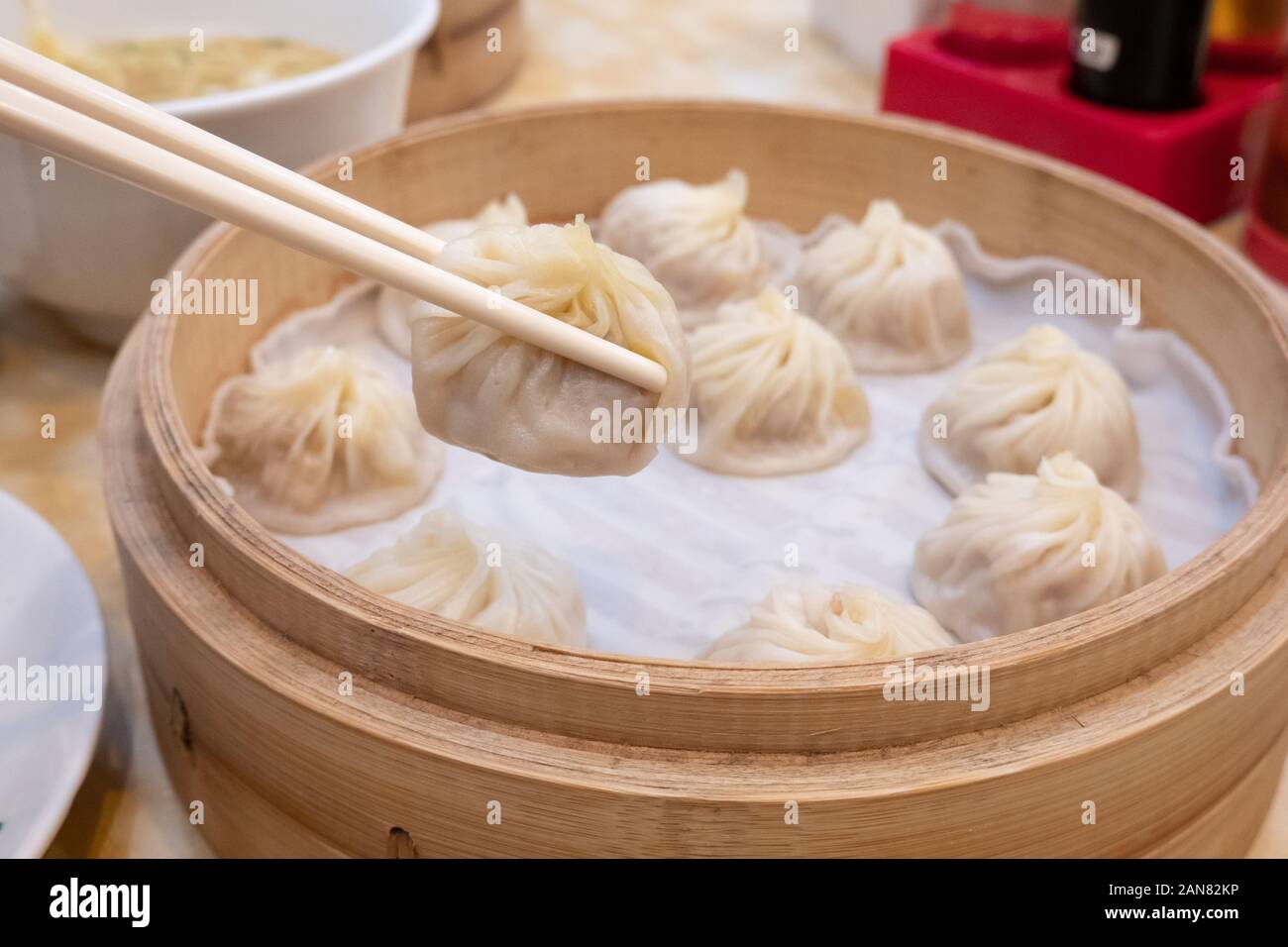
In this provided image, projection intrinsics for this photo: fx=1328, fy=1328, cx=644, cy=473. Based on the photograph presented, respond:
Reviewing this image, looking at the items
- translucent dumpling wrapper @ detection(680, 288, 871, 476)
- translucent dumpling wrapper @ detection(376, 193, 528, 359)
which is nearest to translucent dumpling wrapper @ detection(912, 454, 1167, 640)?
Answer: translucent dumpling wrapper @ detection(680, 288, 871, 476)

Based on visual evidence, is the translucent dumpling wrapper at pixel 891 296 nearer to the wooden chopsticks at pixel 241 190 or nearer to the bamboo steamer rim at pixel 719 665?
the bamboo steamer rim at pixel 719 665

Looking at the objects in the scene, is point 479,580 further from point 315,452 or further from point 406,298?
point 406,298

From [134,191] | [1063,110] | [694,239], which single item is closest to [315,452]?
[134,191]

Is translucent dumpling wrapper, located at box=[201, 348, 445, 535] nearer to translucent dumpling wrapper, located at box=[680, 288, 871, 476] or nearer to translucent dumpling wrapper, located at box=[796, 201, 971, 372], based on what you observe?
translucent dumpling wrapper, located at box=[680, 288, 871, 476]

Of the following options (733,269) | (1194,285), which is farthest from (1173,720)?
(733,269)

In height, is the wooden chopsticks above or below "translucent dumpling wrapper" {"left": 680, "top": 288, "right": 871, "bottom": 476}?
above

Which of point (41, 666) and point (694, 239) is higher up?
point (694, 239)
